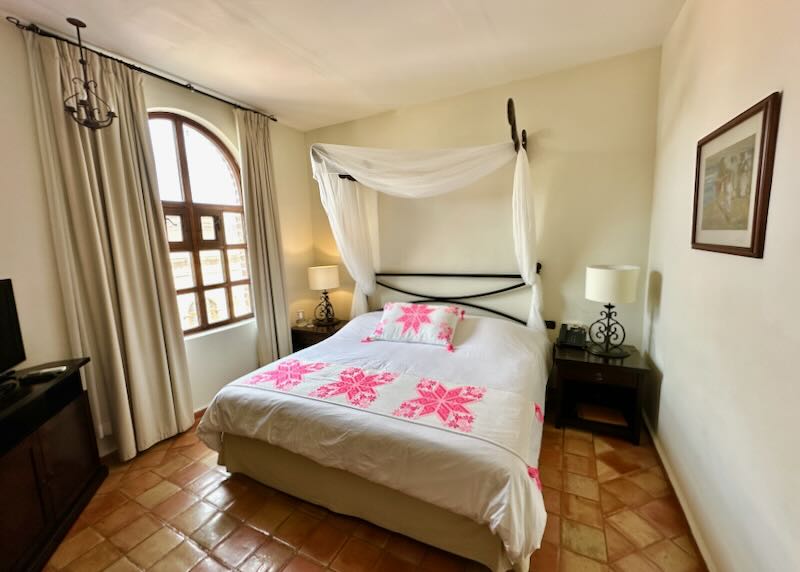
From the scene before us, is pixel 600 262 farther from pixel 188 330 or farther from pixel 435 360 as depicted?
pixel 188 330

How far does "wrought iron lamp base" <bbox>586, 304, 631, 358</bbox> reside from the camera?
2418mm

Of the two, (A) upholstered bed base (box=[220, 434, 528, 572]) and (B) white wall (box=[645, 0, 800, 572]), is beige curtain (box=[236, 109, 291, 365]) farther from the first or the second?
(B) white wall (box=[645, 0, 800, 572])

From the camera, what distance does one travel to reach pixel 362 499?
1.68m

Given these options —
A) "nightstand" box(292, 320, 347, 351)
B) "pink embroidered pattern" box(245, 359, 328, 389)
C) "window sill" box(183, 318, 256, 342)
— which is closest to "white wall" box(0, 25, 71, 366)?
"window sill" box(183, 318, 256, 342)

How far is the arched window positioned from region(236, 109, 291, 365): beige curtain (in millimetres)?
190

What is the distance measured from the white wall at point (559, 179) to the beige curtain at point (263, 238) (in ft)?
3.87

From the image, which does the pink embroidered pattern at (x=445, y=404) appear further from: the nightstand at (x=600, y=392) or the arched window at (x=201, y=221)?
A: the arched window at (x=201, y=221)

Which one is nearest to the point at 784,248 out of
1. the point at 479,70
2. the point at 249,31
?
the point at 479,70

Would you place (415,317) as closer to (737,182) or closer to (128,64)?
(737,182)

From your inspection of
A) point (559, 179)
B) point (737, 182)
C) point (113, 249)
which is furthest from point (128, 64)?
point (737, 182)

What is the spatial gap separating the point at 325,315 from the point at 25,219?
2.32 meters

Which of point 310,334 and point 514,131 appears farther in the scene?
point 310,334

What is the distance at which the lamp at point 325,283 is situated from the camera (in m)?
3.44

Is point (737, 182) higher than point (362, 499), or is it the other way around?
point (737, 182)
